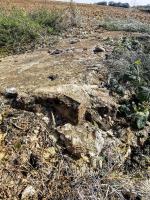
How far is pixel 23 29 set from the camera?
791 centimetres

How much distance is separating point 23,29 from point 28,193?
14.3 feet

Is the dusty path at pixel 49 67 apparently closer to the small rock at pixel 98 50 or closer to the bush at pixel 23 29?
the small rock at pixel 98 50

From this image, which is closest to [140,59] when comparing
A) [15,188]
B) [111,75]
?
[111,75]

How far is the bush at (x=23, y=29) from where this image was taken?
295 inches

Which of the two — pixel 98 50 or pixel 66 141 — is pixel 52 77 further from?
pixel 98 50

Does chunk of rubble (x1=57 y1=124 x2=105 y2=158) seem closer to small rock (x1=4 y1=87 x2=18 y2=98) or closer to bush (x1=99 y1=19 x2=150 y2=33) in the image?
small rock (x1=4 y1=87 x2=18 y2=98)

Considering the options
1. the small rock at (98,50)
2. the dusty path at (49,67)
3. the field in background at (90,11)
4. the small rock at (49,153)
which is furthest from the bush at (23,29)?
the small rock at (49,153)

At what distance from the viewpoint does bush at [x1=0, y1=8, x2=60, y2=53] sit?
7496mm

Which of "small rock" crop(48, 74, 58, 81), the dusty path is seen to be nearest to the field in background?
the dusty path

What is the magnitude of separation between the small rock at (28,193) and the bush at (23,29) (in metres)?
3.53

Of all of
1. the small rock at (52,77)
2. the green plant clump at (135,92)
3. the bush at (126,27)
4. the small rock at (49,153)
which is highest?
the small rock at (52,77)

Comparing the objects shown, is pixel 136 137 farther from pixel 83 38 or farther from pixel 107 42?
pixel 83 38

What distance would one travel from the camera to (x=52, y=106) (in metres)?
4.65

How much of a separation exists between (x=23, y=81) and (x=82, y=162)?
4.05 ft
